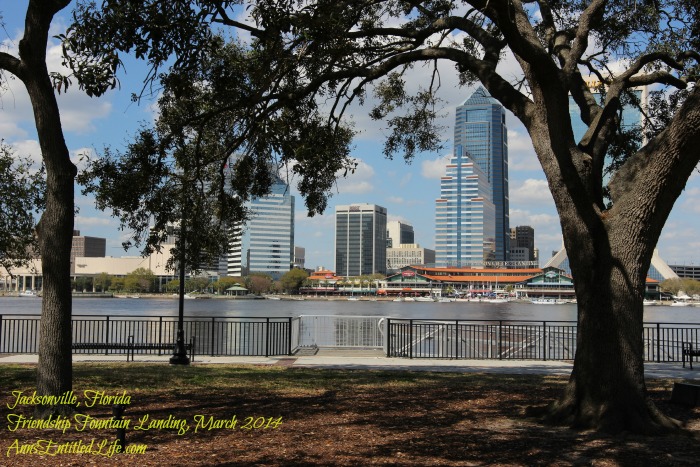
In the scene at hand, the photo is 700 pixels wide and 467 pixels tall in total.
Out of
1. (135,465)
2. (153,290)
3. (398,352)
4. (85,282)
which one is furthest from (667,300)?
(135,465)

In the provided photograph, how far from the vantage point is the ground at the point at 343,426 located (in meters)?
6.55

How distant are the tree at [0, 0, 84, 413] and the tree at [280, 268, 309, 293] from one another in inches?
6907

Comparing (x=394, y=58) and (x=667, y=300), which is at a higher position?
(x=394, y=58)

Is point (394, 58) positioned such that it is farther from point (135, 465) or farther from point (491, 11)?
point (135, 465)

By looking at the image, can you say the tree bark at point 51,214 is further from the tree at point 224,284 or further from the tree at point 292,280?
the tree at point 292,280

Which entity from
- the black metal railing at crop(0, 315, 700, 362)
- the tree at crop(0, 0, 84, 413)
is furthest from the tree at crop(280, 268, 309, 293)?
the tree at crop(0, 0, 84, 413)

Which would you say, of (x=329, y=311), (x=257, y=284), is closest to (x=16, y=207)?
(x=329, y=311)

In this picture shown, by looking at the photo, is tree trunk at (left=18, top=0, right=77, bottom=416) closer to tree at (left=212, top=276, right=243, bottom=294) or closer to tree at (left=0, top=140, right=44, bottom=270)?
tree at (left=0, top=140, right=44, bottom=270)

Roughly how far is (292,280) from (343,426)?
6929 inches

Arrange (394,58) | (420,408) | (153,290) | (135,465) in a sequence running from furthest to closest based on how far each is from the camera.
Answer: (153,290) < (394,58) < (420,408) < (135,465)

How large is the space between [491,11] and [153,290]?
182749 millimetres

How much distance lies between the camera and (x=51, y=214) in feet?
26.8

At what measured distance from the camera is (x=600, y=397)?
26.5ft

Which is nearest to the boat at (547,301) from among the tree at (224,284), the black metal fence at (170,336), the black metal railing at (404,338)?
the tree at (224,284)
